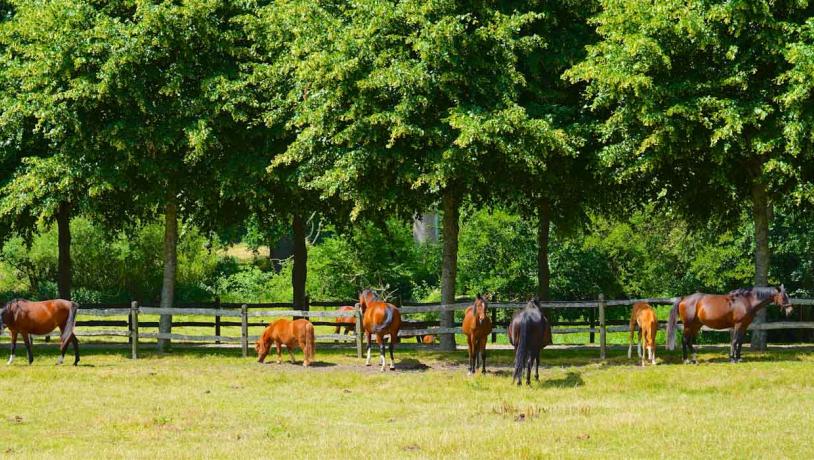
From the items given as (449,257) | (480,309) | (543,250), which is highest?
(543,250)

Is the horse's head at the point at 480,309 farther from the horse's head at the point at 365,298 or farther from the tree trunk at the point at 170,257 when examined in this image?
the tree trunk at the point at 170,257

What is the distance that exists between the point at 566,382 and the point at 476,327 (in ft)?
7.97

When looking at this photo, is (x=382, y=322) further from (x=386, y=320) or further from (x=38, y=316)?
(x=38, y=316)

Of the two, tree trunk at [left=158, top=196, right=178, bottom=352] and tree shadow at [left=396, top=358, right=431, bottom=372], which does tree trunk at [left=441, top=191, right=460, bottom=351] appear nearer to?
tree shadow at [left=396, top=358, right=431, bottom=372]

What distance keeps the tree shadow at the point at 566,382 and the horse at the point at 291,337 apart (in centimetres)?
668

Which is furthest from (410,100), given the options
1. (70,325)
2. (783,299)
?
(70,325)

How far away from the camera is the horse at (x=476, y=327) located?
24.4 m

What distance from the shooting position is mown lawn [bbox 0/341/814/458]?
16.0 m

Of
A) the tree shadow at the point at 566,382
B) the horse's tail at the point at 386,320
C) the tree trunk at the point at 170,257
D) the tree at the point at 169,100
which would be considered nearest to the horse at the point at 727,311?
the tree shadow at the point at 566,382

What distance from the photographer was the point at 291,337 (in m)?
27.9

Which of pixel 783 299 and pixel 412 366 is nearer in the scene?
pixel 783 299

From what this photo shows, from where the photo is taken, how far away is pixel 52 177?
3055cm

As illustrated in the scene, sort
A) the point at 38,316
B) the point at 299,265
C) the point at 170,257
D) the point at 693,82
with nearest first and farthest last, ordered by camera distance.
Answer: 1. the point at 693,82
2. the point at 38,316
3. the point at 170,257
4. the point at 299,265

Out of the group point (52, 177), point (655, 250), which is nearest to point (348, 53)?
point (52, 177)
